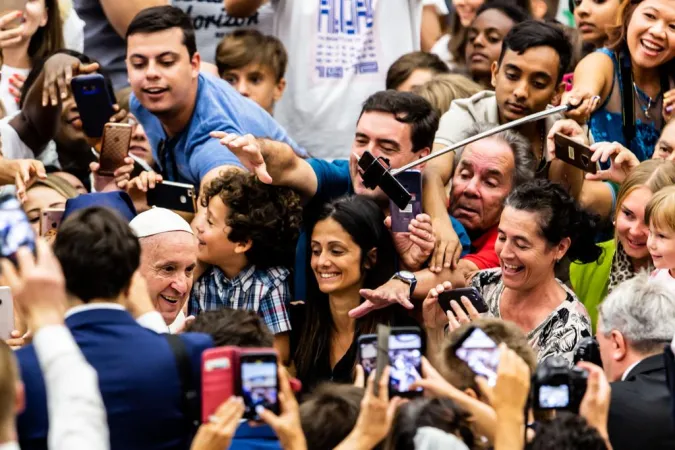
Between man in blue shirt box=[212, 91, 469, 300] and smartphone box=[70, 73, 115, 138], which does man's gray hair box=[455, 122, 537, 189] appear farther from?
smartphone box=[70, 73, 115, 138]

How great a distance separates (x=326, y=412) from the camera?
386cm

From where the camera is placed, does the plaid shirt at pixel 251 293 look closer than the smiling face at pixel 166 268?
No

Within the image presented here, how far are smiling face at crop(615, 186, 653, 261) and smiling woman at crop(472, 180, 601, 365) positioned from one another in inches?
5.7

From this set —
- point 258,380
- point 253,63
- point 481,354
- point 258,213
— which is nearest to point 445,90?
point 253,63

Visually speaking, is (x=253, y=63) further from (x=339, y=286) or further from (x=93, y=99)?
(x=339, y=286)

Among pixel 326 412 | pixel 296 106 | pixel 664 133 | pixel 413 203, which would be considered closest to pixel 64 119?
pixel 296 106

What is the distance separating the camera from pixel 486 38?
7645 millimetres

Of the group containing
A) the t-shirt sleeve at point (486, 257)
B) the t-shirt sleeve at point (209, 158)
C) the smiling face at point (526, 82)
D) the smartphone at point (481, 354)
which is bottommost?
the smartphone at point (481, 354)

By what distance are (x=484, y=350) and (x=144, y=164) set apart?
268 centimetres

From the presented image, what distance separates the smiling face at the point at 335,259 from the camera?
5.61 metres

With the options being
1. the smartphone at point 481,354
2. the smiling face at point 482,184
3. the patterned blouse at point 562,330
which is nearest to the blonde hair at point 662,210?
the patterned blouse at point 562,330

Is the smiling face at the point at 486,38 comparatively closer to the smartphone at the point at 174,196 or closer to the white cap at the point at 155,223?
the smartphone at the point at 174,196

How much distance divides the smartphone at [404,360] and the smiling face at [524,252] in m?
1.74

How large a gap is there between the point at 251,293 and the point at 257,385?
2.09 meters
